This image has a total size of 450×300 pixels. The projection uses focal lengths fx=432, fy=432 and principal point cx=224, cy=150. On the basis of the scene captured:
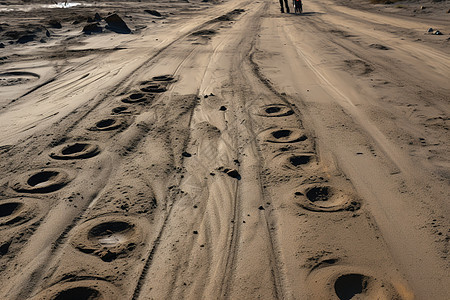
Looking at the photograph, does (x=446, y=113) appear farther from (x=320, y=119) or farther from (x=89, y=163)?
(x=89, y=163)

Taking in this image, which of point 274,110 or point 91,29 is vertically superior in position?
point 91,29

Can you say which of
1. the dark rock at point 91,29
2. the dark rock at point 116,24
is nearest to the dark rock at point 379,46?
the dark rock at point 116,24

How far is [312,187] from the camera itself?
4066mm

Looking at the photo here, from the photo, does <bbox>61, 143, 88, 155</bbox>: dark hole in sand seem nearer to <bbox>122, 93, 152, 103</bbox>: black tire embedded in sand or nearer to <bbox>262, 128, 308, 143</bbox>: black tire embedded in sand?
<bbox>122, 93, 152, 103</bbox>: black tire embedded in sand

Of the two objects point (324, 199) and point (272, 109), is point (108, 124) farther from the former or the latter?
point (324, 199)

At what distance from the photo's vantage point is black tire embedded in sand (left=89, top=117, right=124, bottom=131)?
222 inches

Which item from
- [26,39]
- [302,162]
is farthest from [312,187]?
[26,39]

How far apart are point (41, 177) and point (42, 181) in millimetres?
81

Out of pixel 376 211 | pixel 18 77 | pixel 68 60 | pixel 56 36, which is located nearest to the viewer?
pixel 376 211

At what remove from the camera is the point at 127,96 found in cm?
702

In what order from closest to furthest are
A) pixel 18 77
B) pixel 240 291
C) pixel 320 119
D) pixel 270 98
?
pixel 240 291 < pixel 320 119 < pixel 270 98 < pixel 18 77

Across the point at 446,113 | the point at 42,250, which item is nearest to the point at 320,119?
the point at 446,113

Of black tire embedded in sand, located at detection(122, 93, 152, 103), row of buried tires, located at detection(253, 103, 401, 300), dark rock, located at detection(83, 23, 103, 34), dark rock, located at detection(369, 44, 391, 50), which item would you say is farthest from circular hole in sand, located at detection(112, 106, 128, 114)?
dark rock, located at detection(83, 23, 103, 34)

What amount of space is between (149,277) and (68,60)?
8699 mm
